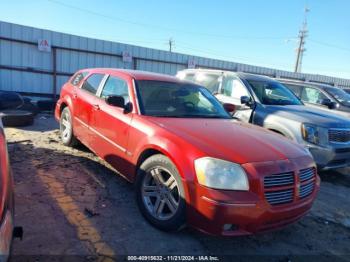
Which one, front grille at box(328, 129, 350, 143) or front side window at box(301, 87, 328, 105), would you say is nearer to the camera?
front grille at box(328, 129, 350, 143)

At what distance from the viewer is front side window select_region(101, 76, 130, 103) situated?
446 centimetres

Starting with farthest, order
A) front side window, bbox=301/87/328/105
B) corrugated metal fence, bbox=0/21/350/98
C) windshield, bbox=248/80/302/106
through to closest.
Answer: corrugated metal fence, bbox=0/21/350/98, front side window, bbox=301/87/328/105, windshield, bbox=248/80/302/106

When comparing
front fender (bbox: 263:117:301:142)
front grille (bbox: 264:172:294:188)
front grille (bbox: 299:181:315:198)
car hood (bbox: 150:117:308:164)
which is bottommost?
front grille (bbox: 299:181:315:198)

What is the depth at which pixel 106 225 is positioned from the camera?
348cm

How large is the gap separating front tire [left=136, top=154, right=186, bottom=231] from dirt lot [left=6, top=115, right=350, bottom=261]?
156 millimetres

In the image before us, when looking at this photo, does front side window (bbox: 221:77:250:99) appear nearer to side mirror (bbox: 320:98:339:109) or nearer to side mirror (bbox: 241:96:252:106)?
side mirror (bbox: 241:96:252:106)

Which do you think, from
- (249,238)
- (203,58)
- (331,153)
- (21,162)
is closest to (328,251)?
(249,238)

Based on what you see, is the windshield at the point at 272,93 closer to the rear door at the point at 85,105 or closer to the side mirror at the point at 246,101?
the side mirror at the point at 246,101

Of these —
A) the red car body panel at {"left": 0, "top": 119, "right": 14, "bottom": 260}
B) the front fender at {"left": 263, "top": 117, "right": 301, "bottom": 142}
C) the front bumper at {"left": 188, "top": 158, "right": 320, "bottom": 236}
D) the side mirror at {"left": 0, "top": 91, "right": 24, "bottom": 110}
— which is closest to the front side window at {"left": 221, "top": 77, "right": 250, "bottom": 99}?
the front fender at {"left": 263, "top": 117, "right": 301, "bottom": 142}

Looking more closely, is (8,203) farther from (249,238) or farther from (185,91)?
(185,91)

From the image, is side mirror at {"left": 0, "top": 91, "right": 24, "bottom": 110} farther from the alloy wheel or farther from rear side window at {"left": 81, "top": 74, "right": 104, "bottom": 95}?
the alloy wheel

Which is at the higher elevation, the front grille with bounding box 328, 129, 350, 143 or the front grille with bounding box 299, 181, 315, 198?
the front grille with bounding box 328, 129, 350, 143

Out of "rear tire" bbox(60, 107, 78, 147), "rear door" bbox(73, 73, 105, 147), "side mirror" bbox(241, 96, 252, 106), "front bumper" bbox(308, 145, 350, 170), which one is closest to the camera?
"rear door" bbox(73, 73, 105, 147)

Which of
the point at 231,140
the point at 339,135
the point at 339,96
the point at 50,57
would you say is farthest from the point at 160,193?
the point at 50,57
